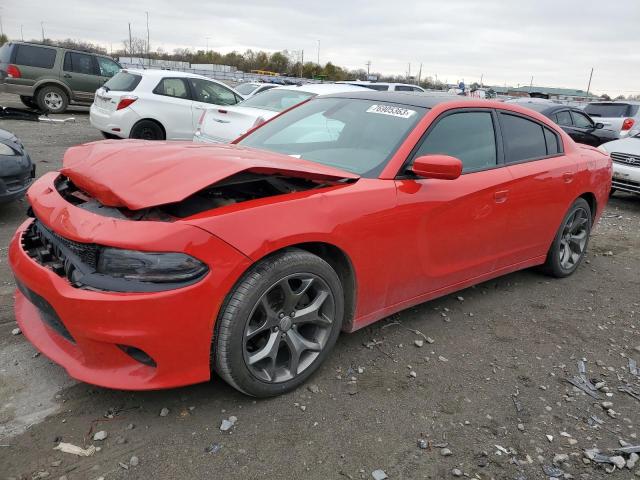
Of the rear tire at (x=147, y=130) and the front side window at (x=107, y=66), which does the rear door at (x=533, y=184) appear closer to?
the rear tire at (x=147, y=130)

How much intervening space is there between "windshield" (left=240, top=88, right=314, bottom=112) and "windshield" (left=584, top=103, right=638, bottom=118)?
35.3 ft

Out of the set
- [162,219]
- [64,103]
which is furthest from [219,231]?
[64,103]

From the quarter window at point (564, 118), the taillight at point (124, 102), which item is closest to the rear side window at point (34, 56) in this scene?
the taillight at point (124, 102)

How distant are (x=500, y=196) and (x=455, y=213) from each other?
531 mm

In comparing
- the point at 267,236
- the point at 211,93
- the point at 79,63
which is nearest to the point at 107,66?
the point at 79,63

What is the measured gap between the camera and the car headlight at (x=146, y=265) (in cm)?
218

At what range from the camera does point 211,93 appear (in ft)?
34.6

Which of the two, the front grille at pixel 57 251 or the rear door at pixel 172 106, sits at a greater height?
the rear door at pixel 172 106

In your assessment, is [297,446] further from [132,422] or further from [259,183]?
[259,183]

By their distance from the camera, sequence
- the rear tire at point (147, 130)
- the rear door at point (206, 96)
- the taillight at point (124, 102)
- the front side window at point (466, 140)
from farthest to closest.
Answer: the rear door at point (206, 96) → the rear tire at point (147, 130) → the taillight at point (124, 102) → the front side window at point (466, 140)

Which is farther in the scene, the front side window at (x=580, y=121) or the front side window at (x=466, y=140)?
the front side window at (x=580, y=121)

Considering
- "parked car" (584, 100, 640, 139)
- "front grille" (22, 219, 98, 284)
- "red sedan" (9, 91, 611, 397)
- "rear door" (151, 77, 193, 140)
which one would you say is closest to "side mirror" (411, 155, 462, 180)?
"red sedan" (9, 91, 611, 397)

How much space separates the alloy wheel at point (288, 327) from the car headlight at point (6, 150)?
3973mm

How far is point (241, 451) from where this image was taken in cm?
228
